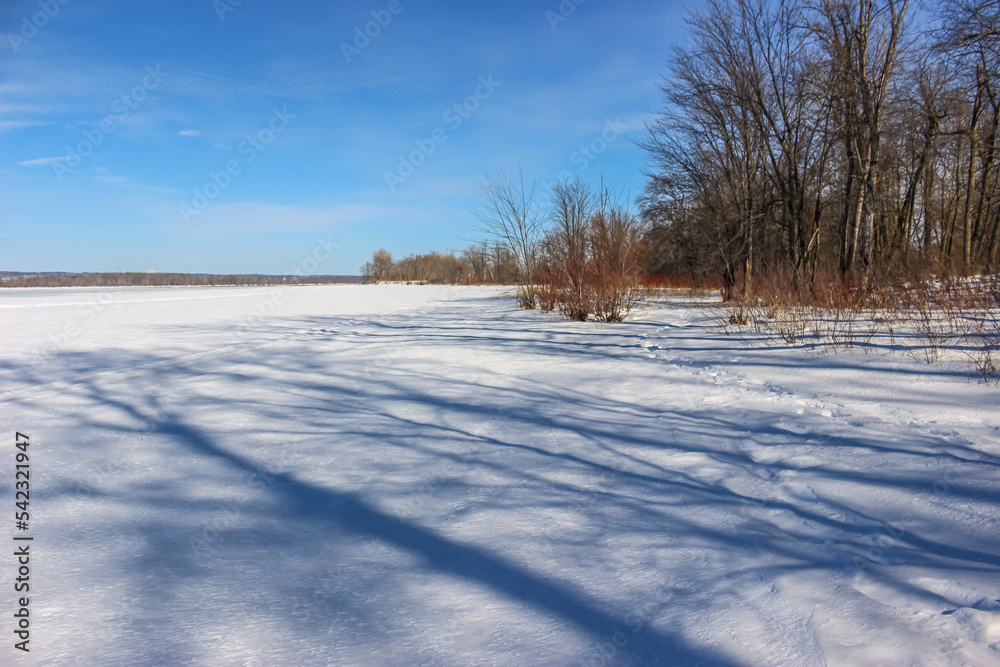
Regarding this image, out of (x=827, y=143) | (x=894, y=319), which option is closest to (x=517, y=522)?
(x=894, y=319)

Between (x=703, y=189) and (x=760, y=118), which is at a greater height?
(x=760, y=118)

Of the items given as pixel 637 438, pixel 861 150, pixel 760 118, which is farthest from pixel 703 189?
pixel 637 438

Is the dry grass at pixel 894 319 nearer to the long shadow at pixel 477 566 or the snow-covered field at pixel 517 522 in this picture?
the snow-covered field at pixel 517 522

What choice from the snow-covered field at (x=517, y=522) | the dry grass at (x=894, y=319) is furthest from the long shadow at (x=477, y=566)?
the dry grass at (x=894, y=319)

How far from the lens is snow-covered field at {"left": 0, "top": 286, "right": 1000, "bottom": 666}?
147 cm

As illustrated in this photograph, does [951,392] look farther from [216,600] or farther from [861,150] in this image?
[861,150]

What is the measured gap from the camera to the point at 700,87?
13398 mm

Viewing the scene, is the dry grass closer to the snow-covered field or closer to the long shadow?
the snow-covered field

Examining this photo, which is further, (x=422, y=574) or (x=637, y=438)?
(x=637, y=438)

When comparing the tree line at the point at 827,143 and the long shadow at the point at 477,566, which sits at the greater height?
the tree line at the point at 827,143

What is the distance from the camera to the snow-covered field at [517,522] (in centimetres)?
147

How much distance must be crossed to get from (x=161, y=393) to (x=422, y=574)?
148 inches

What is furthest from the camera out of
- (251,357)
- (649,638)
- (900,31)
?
(900,31)

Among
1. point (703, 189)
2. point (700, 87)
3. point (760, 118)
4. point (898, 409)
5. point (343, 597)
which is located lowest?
point (343, 597)
